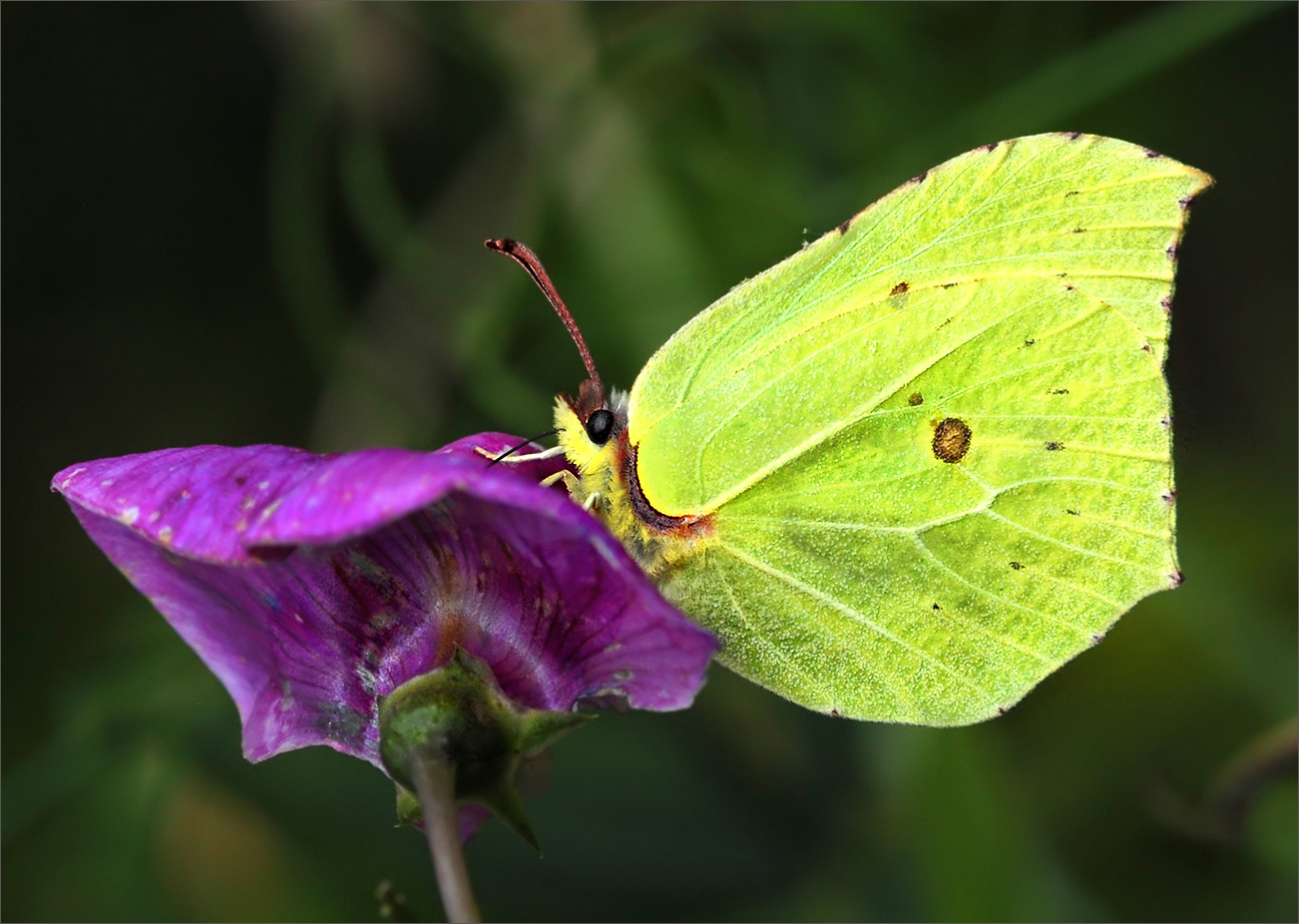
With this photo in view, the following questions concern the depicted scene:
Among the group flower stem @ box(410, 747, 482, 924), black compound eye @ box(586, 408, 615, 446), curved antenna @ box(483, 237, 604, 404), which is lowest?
flower stem @ box(410, 747, 482, 924)

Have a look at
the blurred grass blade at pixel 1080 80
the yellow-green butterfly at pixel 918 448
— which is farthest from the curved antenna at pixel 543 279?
the blurred grass blade at pixel 1080 80

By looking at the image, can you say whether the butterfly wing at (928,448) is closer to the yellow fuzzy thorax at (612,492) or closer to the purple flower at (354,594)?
the yellow fuzzy thorax at (612,492)

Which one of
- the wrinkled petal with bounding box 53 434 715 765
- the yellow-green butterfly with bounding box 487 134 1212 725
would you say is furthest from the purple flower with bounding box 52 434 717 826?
the yellow-green butterfly with bounding box 487 134 1212 725

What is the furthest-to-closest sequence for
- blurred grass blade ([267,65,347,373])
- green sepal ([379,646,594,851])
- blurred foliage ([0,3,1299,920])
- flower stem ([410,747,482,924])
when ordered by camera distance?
blurred grass blade ([267,65,347,373])
blurred foliage ([0,3,1299,920])
green sepal ([379,646,594,851])
flower stem ([410,747,482,924])

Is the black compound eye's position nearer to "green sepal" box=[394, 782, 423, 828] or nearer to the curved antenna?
the curved antenna

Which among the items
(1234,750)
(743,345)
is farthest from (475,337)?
(1234,750)

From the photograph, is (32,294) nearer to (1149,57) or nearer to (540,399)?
(540,399)

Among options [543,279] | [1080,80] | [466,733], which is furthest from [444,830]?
[1080,80]

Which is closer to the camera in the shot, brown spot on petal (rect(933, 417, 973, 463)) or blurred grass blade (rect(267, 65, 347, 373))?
brown spot on petal (rect(933, 417, 973, 463))
